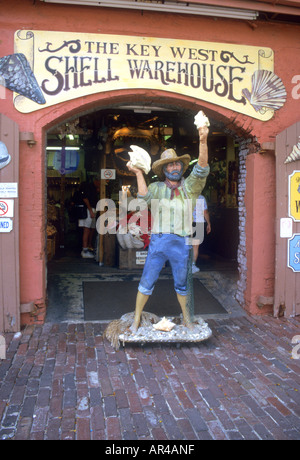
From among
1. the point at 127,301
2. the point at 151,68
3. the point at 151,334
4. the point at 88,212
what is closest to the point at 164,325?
the point at 151,334

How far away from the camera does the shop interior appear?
7715 mm

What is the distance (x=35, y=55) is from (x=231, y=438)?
4652mm

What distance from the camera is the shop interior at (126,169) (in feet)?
25.3

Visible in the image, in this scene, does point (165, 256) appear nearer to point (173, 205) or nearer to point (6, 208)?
point (173, 205)

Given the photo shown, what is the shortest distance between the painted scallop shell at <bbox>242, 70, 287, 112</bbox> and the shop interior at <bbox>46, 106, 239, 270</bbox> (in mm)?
2428

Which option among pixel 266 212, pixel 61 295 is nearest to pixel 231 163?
pixel 266 212

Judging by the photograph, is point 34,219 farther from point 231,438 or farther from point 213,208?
point 213,208

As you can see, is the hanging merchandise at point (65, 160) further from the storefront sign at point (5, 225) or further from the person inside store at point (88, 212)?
the storefront sign at point (5, 225)

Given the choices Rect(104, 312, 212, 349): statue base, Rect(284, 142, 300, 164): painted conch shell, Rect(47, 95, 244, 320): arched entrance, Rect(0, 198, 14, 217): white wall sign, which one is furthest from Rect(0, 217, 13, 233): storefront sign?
Rect(284, 142, 300, 164): painted conch shell

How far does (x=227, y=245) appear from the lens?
877 cm

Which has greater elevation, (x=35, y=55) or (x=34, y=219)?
(x=35, y=55)

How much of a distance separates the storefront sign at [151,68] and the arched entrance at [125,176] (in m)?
1.21

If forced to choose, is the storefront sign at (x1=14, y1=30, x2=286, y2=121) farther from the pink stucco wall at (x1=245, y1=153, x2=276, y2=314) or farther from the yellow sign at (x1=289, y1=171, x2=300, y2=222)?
the yellow sign at (x1=289, y1=171, x2=300, y2=222)

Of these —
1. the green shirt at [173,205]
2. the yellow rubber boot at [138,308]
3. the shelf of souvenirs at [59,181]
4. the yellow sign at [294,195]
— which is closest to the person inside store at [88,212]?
the yellow rubber boot at [138,308]
